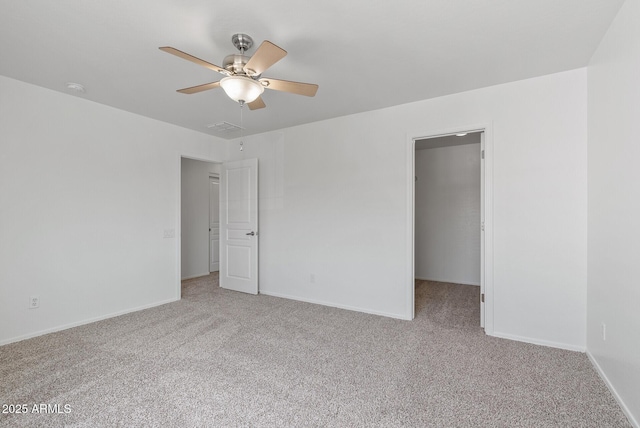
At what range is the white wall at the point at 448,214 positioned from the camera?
17.7 feet

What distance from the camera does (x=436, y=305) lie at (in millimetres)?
4047

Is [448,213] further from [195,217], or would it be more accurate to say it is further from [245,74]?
[195,217]

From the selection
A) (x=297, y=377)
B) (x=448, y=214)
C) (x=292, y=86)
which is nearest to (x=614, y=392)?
(x=297, y=377)

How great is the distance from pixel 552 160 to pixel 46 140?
196 inches

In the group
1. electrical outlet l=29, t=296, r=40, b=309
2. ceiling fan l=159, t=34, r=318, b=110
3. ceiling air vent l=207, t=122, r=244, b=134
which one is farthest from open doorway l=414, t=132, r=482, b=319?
electrical outlet l=29, t=296, r=40, b=309

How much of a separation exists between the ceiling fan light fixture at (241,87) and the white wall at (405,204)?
1975mm

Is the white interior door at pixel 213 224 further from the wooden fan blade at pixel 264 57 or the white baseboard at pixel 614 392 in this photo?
the white baseboard at pixel 614 392

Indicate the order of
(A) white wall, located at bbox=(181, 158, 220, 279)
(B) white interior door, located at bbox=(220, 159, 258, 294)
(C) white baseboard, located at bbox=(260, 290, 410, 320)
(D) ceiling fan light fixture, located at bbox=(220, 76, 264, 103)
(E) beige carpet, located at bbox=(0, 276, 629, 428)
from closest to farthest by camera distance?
(E) beige carpet, located at bbox=(0, 276, 629, 428) → (D) ceiling fan light fixture, located at bbox=(220, 76, 264, 103) → (C) white baseboard, located at bbox=(260, 290, 410, 320) → (B) white interior door, located at bbox=(220, 159, 258, 294) → (A) white wall, located at bbox=(181, 158, 220, 279)

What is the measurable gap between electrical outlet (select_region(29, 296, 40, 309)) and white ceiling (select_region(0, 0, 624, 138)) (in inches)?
84.1

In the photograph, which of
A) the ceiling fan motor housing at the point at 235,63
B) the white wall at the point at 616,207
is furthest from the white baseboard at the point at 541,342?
the ceiling fan motor housing at the point at 235,63

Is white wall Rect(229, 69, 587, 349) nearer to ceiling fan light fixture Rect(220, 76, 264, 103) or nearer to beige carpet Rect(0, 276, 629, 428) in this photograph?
beige carpet Rect(0, 276, 629, 428)

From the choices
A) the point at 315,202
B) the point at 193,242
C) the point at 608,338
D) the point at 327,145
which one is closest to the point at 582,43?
the point at 608,338

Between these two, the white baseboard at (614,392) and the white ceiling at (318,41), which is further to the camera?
the white ceiling at (318,41)

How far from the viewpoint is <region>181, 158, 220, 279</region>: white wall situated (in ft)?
19.0
